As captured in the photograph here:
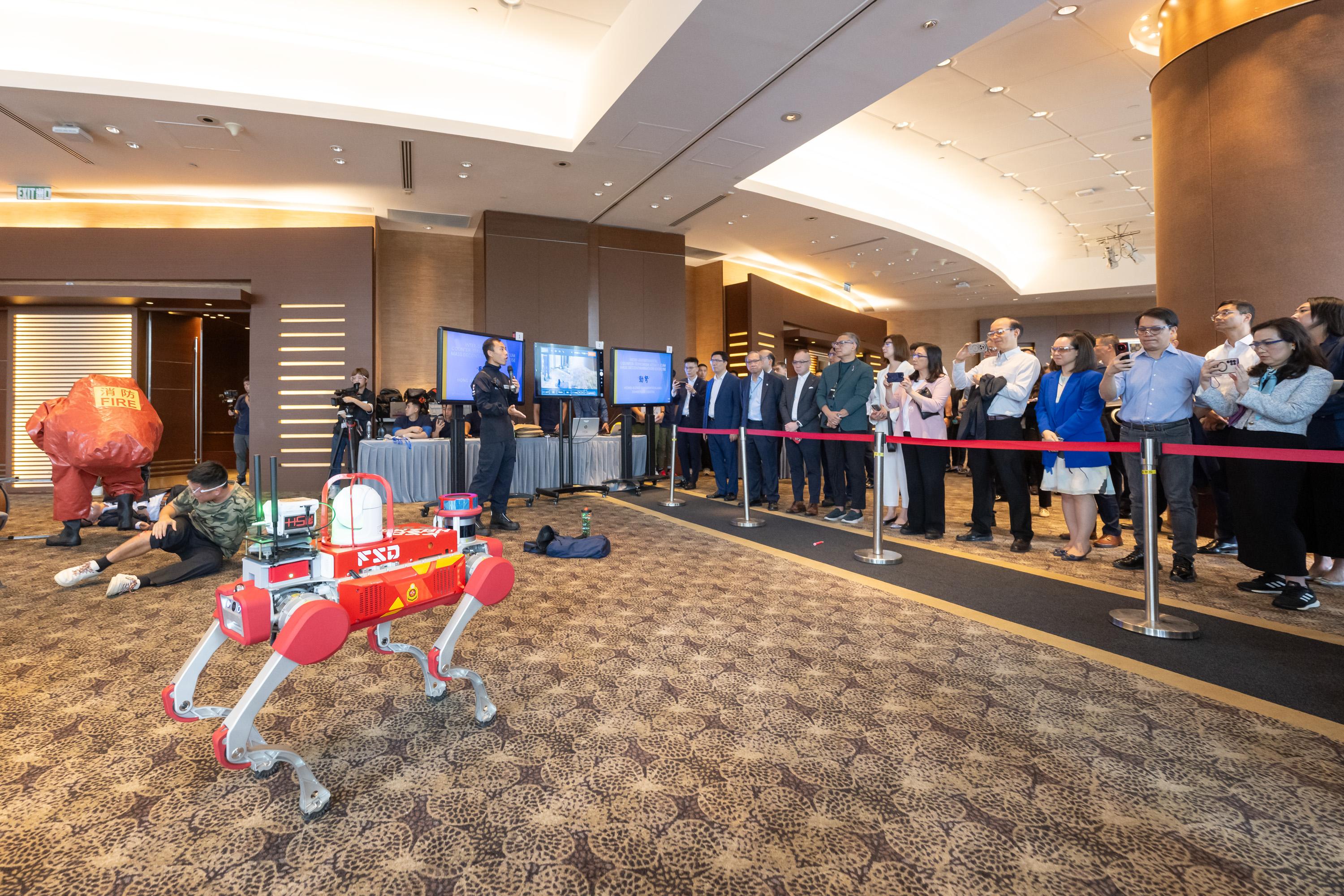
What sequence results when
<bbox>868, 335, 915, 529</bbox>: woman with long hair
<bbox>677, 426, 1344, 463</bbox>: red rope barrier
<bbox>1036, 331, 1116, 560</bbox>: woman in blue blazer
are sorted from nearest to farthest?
<bbox>677, 426, 1344, 463</bbox>: red rope barrier, <bbox>1036, 331, 1116, 560</bbox>: woman in blue blazer, <bbox>868, 335, 915, 529</bbox>: woman with long hair

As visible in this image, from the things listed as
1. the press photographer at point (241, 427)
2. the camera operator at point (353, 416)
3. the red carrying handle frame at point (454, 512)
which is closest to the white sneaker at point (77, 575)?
the red carrying handle frame at point (454, 512)

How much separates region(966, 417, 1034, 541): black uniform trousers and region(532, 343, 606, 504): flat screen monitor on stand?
12.7 ft

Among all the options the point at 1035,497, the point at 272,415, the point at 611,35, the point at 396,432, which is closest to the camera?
the point at 611,35

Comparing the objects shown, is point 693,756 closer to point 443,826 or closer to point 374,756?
point 443,826

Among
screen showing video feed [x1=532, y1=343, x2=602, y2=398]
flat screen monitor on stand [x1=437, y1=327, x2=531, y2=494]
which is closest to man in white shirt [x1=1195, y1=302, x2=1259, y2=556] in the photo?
flat screen monitor on stand [x1=437, y1=327, x2=531, y2=494]

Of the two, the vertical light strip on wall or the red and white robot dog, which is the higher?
the vertical light strip on wall

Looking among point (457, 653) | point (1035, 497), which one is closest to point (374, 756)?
point (457, 653)

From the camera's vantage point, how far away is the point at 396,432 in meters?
6.07

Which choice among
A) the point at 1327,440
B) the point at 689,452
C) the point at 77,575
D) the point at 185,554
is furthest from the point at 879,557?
the point at 77,575

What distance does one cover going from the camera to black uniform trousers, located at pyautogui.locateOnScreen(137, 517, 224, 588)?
315 centimetres

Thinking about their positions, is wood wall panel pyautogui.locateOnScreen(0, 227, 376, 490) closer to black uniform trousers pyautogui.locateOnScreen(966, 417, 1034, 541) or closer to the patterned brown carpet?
the patterned brown carpet

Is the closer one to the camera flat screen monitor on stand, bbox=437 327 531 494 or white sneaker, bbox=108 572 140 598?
white sneaker, bbox=108 572 140 598

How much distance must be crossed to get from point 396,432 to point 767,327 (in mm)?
7199

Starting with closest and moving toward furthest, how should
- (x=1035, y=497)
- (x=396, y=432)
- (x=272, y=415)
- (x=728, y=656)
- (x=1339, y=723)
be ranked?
(x=1339, y=723), (x=728, y=656), (x=396, y=432), (x=1035, y=497), (x=272, y=415)
